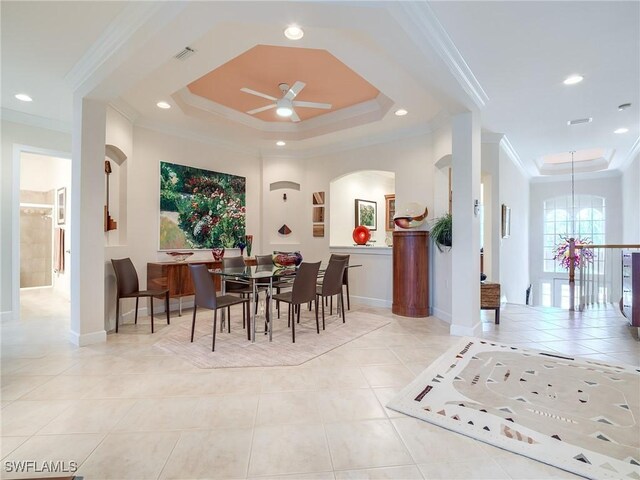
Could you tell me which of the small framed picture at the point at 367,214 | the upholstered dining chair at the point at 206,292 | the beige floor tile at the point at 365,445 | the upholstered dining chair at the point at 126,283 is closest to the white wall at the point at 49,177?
the upholstered dining chair at the point at 126,283

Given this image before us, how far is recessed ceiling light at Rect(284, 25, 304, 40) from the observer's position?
9.14 ft

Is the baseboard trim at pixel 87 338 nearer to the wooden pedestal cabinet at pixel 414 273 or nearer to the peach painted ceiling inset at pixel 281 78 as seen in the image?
the peach painted ceiling inset at pixel 281 78

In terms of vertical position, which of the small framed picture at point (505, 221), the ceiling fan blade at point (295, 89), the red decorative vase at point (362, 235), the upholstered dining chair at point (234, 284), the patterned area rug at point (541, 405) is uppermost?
the ceiling fan blade at point (295, 89)

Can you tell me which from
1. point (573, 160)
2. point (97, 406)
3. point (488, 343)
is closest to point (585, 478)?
point (488, 343)

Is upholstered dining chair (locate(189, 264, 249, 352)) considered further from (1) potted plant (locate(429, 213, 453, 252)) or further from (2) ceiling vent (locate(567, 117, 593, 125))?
(2) ceiling vent (locate(567, 117, 593, 125))

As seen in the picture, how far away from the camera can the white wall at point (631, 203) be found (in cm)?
650

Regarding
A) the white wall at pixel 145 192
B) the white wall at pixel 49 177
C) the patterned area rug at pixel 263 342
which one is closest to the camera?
the patterned area rug at pixel 263 342

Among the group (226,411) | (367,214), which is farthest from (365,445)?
(367,214)

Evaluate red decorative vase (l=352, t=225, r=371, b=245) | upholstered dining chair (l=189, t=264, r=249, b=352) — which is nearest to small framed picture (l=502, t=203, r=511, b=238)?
red decorative vase (l=352, t=225, r=371, b=245)

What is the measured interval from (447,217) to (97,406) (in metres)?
4.27

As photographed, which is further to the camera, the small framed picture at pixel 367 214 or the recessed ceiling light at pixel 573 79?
the small framed picture at pixel 367 214

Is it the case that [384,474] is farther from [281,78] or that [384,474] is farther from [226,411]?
[281,78]

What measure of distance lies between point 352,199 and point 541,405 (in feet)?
16.6

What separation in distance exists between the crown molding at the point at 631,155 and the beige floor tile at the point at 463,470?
683 centimetres
